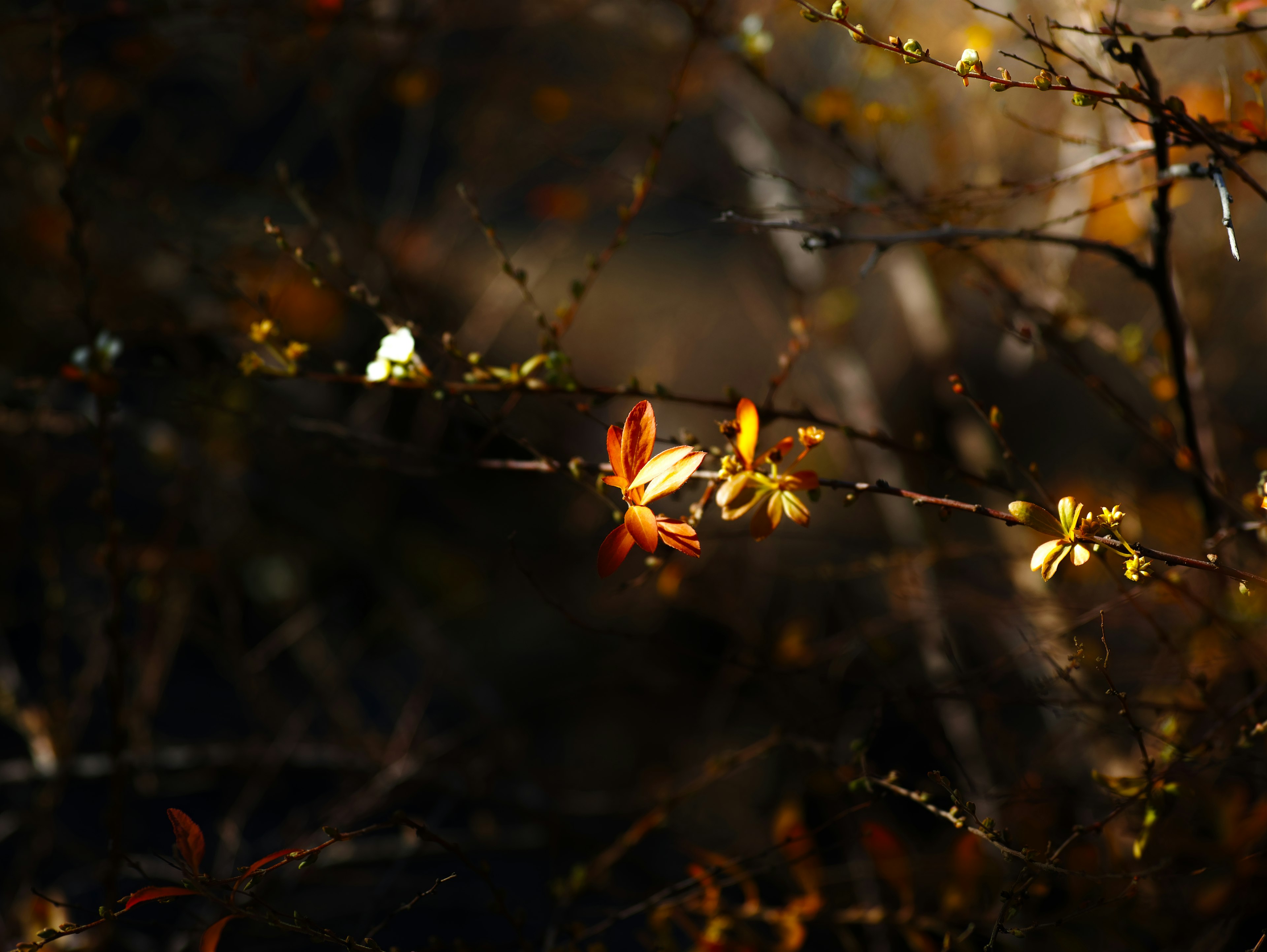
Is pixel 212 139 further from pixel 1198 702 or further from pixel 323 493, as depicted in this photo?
pixel 1198 702

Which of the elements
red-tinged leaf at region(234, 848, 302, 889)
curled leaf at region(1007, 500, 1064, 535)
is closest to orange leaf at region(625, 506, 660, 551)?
curled leaf at region(1007, 500, 1064, 535)

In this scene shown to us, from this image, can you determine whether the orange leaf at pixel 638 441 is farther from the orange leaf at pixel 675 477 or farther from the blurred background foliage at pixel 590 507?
the blurred background foliage at pixel 590 507

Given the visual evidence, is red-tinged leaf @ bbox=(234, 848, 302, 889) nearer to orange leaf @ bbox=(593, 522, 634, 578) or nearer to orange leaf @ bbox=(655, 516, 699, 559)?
orange leaf @ bbox=(593, 522, 634, 578)

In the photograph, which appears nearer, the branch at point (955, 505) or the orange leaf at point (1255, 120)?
the branch at point (955, 505)

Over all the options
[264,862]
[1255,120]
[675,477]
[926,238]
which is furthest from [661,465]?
[1255,120]

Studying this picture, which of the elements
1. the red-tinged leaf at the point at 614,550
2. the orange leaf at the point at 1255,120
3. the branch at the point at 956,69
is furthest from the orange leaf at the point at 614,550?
the orange leaf at the point at 1255,120
